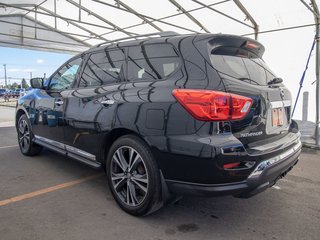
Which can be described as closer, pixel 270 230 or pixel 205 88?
pixel 205 88

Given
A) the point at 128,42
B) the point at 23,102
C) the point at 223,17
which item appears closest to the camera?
the point at 128,42

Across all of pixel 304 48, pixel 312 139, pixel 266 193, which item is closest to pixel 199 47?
pixel 266 193

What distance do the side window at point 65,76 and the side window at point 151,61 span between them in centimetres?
110

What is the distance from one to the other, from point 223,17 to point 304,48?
257 centimetres

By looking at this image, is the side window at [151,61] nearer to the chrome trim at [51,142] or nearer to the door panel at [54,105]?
the door panel at [54,105]

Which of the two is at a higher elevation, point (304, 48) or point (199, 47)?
point (304, 48)

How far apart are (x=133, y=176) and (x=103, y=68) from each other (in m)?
1.32

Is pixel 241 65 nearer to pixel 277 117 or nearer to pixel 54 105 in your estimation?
pixel 277 117

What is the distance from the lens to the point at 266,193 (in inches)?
133

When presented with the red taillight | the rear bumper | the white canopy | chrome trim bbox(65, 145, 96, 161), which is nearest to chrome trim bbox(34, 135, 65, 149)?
chrome trim bbox(65, 145, 96, 161)

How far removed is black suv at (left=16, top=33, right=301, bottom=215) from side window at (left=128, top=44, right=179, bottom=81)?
0.4 inches

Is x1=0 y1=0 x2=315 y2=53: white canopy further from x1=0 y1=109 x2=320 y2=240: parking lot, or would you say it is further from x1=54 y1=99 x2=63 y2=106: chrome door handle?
x1=54 y1=99 x2=63 y2=106: chrome door handle

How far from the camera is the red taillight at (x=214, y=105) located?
219 cm

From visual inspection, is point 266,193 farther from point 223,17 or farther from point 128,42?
point 223,17
